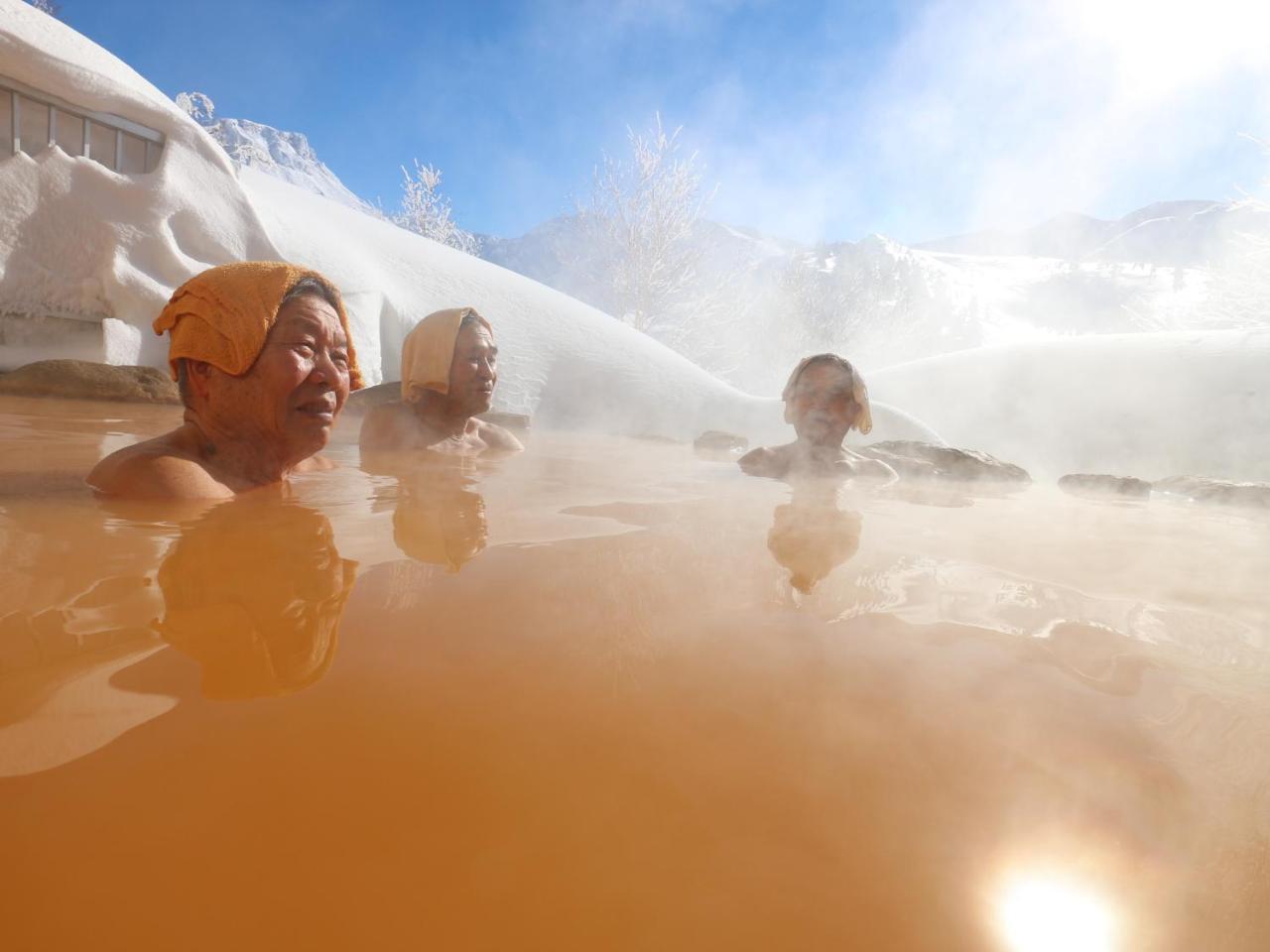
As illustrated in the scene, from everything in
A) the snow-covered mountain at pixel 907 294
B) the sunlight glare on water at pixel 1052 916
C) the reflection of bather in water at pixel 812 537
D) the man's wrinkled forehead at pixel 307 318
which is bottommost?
the sunlight glare on water at pixel 1052 916

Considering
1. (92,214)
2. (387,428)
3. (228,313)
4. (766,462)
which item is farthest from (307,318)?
(92,214)

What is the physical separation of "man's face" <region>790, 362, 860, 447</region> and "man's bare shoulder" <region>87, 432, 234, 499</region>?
9.26ft

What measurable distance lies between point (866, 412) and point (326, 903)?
3545 mm

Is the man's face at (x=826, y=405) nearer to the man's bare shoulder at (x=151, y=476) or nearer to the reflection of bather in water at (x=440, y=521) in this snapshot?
the reflection of bather in water at (x=440, y=521)

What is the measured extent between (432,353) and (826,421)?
86.1 inches

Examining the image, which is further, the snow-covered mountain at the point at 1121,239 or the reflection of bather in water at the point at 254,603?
the snow-covered mountain at the point at 1121,239

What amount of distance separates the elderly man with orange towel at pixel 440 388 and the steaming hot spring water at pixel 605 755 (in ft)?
7.00

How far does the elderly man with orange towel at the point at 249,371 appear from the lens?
1.63m

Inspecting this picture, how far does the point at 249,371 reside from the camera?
1653mm

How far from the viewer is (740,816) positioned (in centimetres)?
45

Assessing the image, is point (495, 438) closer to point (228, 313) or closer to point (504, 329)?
point (228, 313)

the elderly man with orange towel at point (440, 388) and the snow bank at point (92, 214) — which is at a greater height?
the snow bank at point (92, 214)

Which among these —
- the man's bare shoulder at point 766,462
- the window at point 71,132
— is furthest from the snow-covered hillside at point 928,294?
the window at point 71,132

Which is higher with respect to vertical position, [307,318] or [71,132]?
[71,132]
